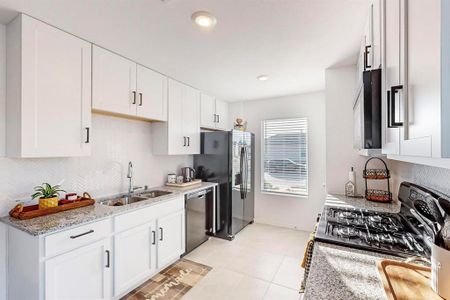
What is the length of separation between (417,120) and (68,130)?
2.23 meters

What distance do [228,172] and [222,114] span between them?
1.43 m

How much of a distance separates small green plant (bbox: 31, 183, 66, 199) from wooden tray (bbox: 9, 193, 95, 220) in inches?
3.9

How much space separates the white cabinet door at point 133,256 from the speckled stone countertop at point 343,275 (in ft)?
5.47

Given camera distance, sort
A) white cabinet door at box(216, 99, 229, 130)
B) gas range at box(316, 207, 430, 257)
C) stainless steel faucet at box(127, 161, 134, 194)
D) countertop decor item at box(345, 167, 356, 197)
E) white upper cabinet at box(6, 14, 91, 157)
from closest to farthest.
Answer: gas range at box(316, 207, 430, 257) → white upper cabinet at box(6, 14, 91, 157) → countertop decor item at box(345, 167, 356, 197) → stainless steel faucet at box(127, 161, 134, 194) → white cabinet door at box(216, 99, 229, 130)

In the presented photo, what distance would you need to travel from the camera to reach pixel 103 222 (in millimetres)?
1771

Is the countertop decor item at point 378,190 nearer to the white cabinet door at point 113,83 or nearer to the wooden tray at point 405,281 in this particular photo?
the wooden tray at point 405,281

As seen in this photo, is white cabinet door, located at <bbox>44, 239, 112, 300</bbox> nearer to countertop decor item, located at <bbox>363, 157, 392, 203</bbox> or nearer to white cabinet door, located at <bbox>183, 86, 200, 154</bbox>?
white cabinet door, located at <bbox>183, 86, 200, 154</bbox>

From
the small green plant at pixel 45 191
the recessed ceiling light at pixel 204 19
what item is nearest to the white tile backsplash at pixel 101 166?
the small green plant at pixel 45 191

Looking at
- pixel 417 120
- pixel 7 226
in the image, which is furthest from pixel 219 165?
pixel 417 120

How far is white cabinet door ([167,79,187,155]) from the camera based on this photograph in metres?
2.88

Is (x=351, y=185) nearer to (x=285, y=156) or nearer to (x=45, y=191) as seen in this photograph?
(x=285, y=156)

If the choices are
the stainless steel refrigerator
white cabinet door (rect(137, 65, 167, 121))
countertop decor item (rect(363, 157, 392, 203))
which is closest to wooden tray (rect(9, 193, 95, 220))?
white cabinet door (rect(137, 65, 167, 121))

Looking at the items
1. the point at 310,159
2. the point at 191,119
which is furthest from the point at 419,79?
the point at 310,159

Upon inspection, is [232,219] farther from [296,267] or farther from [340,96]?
[340,96]
